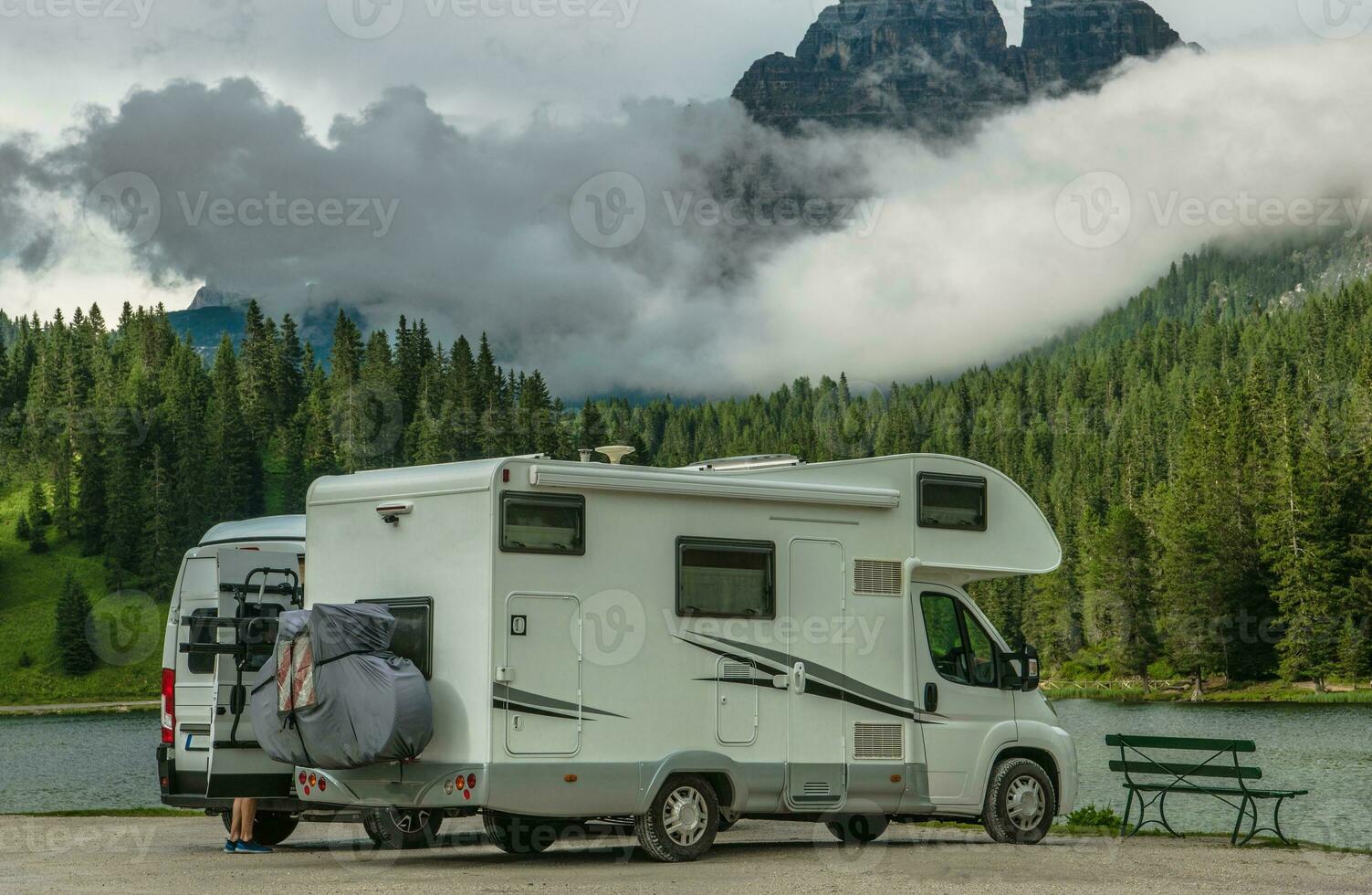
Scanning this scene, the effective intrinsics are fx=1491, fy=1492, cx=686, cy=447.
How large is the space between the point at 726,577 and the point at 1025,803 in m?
4.40

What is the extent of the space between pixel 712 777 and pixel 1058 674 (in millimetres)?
93213

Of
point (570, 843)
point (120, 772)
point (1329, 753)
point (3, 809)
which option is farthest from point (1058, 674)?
point (570, 843)

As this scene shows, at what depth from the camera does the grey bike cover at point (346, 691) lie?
12344 mm

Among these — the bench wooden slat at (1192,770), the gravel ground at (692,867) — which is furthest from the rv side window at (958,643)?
the bench wooden slat at (1192,770)

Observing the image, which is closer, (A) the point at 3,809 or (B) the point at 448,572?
(B) the point at 448,572

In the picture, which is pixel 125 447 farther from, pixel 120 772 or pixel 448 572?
pixel 448 572

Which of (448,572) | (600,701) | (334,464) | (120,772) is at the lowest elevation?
(120,772)

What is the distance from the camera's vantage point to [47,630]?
125 m

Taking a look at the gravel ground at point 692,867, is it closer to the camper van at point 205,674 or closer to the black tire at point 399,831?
the black tire at point 399,831

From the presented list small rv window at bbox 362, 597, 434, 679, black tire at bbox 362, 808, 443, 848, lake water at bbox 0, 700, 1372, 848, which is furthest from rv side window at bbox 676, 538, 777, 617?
lake water at bbox 0, 700, 1372, 848

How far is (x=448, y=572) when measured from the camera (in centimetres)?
1298

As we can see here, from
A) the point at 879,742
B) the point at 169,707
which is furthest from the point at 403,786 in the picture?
the point at 879,742

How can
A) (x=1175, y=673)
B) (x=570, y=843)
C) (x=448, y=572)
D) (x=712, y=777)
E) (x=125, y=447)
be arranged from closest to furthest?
1. (x=448, y=572)
2. (x=712, y=777)
3. (x=570, y=843)
4. (x=1175, y=673)
5. (x=125, y=447)

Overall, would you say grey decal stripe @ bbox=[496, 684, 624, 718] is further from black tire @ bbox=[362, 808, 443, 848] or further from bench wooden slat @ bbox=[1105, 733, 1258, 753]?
bench wooden slat @ bbox=[1105, 733, 1258, 753]
